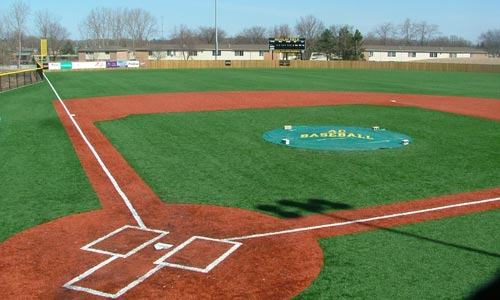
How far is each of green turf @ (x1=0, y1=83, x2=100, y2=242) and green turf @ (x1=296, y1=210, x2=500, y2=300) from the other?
501 cm

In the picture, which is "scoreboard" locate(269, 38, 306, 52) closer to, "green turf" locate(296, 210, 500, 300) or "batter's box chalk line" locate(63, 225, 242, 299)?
"green turf" locate(296, 210, 500, 300)

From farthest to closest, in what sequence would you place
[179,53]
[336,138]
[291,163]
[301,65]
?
[179,53] < [301,65] < [336,138] < [291,163]

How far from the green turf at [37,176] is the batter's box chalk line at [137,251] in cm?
180

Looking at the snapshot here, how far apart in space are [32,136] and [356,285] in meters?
14.0

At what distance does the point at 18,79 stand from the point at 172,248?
37.1m

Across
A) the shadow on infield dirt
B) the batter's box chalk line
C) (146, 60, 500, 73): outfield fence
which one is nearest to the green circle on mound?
the shadow on infield dirt

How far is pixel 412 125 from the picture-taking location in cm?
1944

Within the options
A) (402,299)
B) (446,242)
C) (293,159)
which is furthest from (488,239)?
(293,159)

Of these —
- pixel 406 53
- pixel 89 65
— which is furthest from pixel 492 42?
pixel 89 65

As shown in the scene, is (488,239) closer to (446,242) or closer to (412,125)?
(446,242)

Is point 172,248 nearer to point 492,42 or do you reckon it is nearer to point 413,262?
point 413,262

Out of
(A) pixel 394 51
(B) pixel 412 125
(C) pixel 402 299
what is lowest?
(C) pixel 402 299

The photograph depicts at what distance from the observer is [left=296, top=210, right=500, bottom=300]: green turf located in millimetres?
6207

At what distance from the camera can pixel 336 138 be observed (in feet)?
52.7
